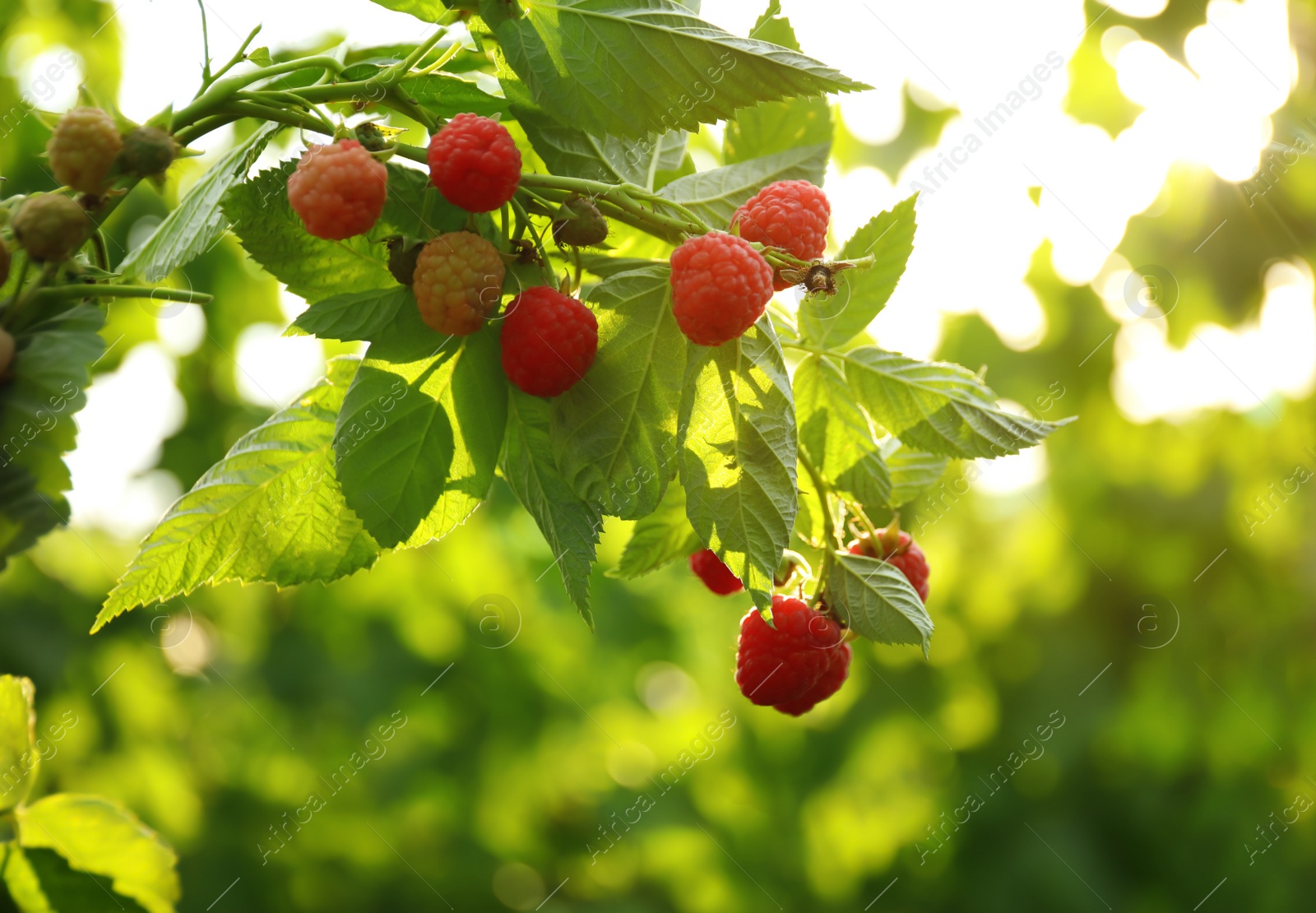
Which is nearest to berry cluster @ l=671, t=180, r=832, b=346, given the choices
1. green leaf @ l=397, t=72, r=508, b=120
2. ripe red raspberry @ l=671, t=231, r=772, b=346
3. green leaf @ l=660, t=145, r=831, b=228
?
ripe red raspberry @ l=671, t=231, r=772, b=346

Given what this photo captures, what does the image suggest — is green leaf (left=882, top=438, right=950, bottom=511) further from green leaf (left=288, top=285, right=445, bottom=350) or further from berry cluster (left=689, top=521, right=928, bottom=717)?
green leaf (left=288, top=285, right=445, bottom=350)

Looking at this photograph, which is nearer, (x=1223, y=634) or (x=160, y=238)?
(x=160, y=238)

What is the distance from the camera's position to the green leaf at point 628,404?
2.19 feet

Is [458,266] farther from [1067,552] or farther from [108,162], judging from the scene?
[1067,552]

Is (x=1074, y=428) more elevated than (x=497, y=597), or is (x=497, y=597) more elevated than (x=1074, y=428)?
(x=497, y=597)

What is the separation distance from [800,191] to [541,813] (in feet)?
17.1

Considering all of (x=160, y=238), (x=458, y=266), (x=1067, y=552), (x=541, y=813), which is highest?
(x=160, y=238)

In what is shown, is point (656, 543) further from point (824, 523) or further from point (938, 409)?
point (938, 409)

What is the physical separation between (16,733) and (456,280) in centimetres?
60

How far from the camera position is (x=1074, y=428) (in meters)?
5.20

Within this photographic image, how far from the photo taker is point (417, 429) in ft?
2.30

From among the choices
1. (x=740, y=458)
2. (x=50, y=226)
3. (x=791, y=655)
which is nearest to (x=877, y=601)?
(x=791, y=655)

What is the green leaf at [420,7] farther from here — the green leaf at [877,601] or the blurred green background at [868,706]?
the blurred green background at [868,706]

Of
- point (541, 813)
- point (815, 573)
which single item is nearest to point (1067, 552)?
point (541, 813)
